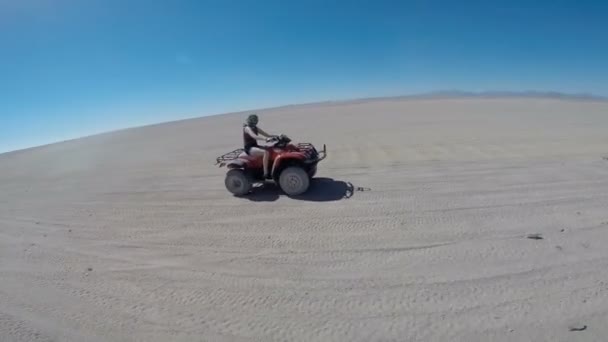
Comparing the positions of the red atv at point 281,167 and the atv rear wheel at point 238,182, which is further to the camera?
the atv rear wheel at point 238,182

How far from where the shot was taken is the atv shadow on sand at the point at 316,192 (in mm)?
7777

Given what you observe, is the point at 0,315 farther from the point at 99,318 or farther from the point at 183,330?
the point at 183,330

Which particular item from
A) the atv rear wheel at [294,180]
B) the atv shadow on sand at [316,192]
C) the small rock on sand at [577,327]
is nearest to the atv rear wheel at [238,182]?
the atv shadow on sand at [316,192]

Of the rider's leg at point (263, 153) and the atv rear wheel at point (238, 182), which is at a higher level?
the rider's leg at point (263, 153)

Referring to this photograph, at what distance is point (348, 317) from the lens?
3752 millimetres

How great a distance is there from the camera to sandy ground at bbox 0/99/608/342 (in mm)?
3701

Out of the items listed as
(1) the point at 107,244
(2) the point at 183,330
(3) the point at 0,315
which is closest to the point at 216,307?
(2) the point at 183,330

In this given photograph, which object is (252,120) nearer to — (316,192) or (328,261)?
(316,192)

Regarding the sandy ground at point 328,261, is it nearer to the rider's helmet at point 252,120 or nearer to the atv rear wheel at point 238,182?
the atv rear wheel at point 238,182

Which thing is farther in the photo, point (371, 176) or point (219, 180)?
point (219, 180)

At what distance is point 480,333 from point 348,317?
1289 mm

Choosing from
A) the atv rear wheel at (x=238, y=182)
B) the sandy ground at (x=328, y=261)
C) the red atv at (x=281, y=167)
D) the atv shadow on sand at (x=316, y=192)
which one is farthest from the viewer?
the atv rear wheel at (x=238, y=182)

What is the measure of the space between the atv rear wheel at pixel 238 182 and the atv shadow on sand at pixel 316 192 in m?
0.24

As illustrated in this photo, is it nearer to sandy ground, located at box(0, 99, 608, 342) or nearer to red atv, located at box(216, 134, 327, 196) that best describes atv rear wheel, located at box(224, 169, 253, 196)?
red atv, located at box(216, 134, 327, 196)
